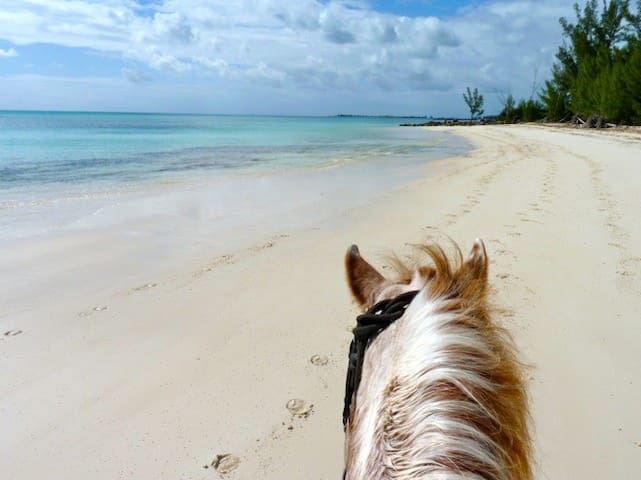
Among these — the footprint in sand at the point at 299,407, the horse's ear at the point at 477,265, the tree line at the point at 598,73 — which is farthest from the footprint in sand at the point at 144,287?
the tree line at the point at 598,73

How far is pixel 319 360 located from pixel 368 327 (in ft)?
6.81

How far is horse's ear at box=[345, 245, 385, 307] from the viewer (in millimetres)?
1593

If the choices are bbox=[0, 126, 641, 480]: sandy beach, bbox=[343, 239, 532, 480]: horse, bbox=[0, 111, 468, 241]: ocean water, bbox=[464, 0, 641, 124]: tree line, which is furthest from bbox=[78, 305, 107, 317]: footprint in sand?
bbox=[464, 0, 641, 124]: tree line

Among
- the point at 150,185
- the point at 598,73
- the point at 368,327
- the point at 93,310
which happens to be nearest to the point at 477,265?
the point at 368,327

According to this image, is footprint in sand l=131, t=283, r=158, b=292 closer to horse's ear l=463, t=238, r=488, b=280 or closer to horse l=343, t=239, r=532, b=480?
horse l=343, t=239, r=532, b=480

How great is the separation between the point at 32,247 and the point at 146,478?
16.2 ft

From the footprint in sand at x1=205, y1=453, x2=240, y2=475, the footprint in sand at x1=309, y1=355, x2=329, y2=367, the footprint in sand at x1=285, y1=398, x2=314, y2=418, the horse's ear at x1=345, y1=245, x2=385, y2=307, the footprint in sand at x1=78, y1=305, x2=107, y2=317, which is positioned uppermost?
the horse's ear at x1=345, y1=245, x2=385, y2=307

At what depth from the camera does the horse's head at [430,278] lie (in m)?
1.16

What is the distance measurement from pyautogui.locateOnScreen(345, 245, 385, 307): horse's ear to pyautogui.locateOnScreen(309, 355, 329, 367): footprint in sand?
5.48ft

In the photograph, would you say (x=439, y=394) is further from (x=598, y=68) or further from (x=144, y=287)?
(x=598, y=68)

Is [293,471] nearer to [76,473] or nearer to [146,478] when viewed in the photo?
[146,478]

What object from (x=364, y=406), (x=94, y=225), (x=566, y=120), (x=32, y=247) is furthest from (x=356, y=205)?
(x=566, y=120)

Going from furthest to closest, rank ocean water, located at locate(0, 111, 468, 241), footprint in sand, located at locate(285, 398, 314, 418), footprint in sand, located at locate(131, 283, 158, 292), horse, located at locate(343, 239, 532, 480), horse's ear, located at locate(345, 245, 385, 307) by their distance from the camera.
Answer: ocean water, located at locate(0, 111, 468, 241) → footprint in sand, located at locate(131, 283, 158, 292) → footprint in sand, located at locate(285, 398, 314, 418) → horse's ear, located at locate(345, 245, 385, 307) → horse, located at locate(343, 239, 532, 480)

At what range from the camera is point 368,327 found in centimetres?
124
